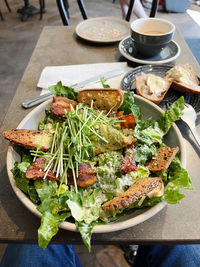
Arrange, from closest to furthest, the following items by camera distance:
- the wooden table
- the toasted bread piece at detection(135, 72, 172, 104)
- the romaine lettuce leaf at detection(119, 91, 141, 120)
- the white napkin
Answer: the wooden table < the romaine lettuce leaf at detection(119, 91, 141, 120) < the toasted bread piece at detection(135, 72, 172, 104) < the white napkin

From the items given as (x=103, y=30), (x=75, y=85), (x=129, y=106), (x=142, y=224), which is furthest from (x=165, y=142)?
(x=103, y=30)

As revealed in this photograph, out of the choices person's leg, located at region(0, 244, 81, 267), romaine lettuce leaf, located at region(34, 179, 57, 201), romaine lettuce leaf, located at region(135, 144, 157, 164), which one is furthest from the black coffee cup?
person's leg, located at region(0, 244, 81, 267)

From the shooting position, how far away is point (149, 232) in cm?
71

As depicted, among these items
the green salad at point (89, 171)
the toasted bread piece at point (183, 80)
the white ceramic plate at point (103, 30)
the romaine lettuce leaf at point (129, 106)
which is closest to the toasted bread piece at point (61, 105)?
the green salad at point (89, 171)

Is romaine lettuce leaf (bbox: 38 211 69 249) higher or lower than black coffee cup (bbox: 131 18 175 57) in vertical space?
lower

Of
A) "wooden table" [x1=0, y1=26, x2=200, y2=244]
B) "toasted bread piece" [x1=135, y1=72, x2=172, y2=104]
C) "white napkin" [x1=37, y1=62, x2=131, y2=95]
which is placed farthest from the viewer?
"white napkin" [x1=37, y1=62, x2=131, y2=95]

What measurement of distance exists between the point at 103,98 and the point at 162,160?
35 cm

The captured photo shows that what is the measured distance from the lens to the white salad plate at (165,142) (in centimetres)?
60

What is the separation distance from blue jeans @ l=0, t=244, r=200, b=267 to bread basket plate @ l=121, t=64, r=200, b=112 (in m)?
0.65

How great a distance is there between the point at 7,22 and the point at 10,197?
15.3 feet

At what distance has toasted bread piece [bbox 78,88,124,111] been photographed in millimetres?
900

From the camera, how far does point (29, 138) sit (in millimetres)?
771

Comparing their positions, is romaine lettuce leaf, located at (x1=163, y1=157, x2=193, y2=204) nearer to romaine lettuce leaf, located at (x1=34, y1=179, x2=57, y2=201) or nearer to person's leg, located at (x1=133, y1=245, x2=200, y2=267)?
romaine lettuce leaf, located at (x1=34, y1=179, x2=57, y2=201)

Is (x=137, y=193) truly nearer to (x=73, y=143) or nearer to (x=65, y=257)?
(x=73, y=143)
